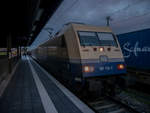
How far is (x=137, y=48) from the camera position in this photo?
23.3ft

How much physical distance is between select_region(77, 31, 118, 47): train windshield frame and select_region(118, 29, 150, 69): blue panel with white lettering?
179 cm

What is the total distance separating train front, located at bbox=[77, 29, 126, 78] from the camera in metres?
4.92

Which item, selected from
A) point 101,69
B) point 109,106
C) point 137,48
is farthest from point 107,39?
point 109,106

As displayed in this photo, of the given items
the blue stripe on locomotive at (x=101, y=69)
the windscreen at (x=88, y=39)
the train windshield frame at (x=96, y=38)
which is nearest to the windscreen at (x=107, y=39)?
the train windshield frame at (x=96, y=38)

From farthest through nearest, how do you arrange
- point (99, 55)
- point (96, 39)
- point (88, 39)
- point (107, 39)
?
point (107, 39) → point (96, 39) → point (88, 39) → point (99, 55)

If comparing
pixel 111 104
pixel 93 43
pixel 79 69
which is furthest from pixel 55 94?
pixel 93 43

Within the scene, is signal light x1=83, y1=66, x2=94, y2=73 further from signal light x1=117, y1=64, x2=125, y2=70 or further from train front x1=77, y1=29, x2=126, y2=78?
signal light x1=117, y1=64, x2=125, y2=70

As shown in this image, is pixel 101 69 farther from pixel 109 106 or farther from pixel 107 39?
pixel 107 39

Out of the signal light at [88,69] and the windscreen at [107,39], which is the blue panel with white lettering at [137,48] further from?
the signal light at [88,69]

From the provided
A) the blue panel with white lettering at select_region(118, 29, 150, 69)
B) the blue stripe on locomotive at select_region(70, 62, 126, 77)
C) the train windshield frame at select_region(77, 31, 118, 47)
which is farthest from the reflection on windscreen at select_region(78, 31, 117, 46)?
the blue panel with white lettering at select_region(118, 29, 150, 69)

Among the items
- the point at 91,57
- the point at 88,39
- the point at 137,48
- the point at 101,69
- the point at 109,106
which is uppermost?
the point at 88,39

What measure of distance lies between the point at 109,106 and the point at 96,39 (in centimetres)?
270

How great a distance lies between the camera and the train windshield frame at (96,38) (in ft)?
17.5

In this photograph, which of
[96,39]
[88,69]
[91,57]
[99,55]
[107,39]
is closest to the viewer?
[88,69]
